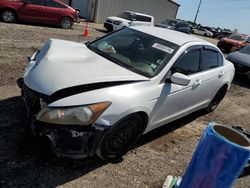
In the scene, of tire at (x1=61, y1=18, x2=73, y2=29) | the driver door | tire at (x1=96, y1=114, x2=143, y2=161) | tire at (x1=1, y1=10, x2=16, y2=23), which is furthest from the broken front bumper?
tire at (x1=61, y1=18, x2=73, y2=29)

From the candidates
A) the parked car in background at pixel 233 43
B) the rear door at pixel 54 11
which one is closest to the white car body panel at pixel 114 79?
the rear door at pixel 54 11

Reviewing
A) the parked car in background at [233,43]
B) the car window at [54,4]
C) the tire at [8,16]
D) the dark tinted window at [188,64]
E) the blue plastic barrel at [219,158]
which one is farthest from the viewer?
the parked car in background at [233,43]

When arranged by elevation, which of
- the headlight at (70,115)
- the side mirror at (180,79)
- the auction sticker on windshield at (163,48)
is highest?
the auction sticker on windshield at (163,48)

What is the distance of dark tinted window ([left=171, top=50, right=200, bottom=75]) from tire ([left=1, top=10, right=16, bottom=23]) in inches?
430

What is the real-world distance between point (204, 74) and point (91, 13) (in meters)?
19.4

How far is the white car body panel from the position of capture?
3.18 meters

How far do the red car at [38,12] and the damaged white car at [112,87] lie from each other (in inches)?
386

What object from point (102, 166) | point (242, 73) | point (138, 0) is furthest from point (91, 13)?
point (102, 166)

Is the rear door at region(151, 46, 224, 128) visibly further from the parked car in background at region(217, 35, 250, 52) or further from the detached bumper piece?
the parked car in background at region(217, 35, 250, 52)

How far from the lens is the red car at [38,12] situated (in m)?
13.0

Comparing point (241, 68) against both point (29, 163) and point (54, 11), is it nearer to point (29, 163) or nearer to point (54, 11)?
point (29, 163)

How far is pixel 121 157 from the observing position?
3.86 metres

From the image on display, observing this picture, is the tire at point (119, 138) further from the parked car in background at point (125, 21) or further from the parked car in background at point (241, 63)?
the parked car in background at point (125, 21)

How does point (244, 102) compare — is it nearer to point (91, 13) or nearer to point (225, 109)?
point (225, 109)
